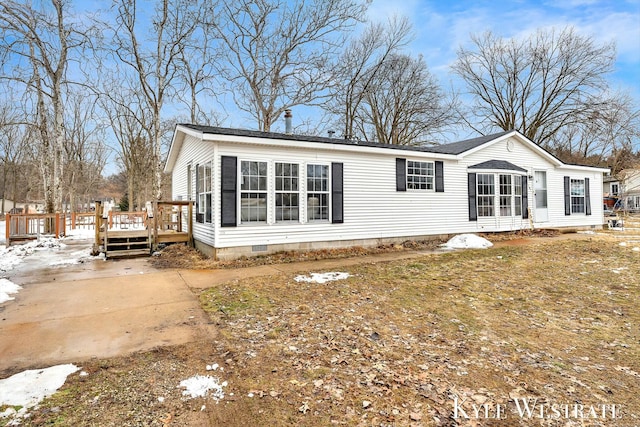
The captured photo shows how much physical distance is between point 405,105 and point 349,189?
17.6 meters

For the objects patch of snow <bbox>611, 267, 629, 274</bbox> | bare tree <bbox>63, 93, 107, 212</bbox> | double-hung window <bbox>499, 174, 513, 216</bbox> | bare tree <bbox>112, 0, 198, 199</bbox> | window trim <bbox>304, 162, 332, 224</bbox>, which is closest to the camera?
patch of snow <bbox>611, 267, 629, 274</bbox>

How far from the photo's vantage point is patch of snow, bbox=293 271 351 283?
6207 millimetres

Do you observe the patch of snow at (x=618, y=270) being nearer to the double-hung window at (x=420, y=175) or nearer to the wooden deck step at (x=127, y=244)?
the double-hung window at (x=420, y=175)

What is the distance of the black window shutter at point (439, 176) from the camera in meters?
11.2

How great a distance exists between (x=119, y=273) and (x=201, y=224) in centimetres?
287

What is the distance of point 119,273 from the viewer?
682 cm

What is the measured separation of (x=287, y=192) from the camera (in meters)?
8.70

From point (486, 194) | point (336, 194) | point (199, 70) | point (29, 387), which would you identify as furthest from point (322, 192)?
point (199, 70)

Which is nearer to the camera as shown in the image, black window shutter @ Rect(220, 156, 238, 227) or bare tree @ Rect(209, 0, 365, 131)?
black window shutter @ Rect(220, 156, 238, 227)

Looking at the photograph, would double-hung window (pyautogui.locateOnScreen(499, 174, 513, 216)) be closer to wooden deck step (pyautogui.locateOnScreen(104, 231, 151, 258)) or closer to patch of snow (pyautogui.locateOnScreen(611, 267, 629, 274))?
patch of snow (pyautogui.locateOnScreen(611, 267, 629, 274))

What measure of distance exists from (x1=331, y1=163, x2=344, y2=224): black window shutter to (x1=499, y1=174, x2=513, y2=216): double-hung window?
7.17 metres

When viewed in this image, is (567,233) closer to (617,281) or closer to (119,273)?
(617,281)

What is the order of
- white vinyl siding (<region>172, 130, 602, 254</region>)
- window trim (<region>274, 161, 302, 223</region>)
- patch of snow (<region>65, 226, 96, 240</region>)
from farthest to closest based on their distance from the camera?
patch of snow (<region>65, 226, 96, 240</region>)
window trim (<region>274, 161, 302, 223</region>)
white vinyl siding (<region>172, 130, 602, 254</region>)

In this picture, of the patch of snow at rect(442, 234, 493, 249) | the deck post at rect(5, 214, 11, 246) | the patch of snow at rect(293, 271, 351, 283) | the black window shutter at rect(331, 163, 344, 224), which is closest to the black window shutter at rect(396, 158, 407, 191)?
the black window shutter at rect(331, 163, 344, 224)
